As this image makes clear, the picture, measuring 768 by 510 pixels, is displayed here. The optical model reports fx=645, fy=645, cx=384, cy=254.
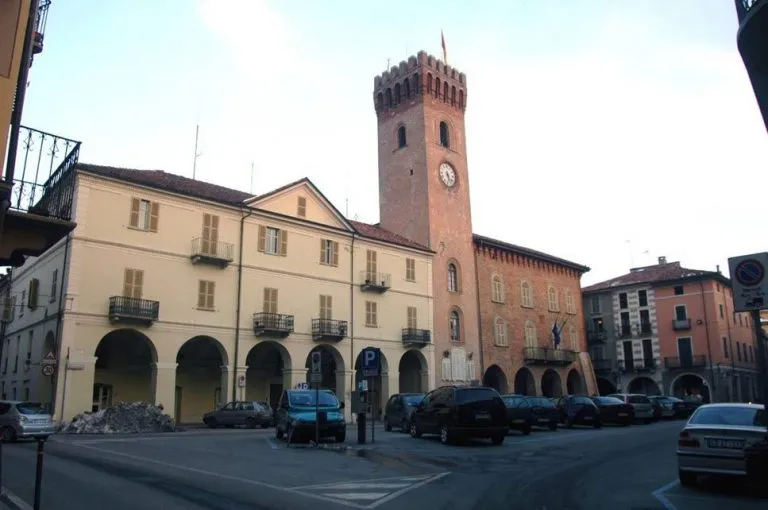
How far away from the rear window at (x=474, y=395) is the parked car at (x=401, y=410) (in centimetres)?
499

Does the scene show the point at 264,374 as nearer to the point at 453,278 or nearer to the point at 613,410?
the point at 453,278

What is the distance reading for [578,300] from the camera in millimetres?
55625

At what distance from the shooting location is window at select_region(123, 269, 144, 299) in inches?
1097

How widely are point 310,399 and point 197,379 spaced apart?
1551cm

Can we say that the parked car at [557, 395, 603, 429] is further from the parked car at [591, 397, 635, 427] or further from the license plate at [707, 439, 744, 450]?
the license plate at [707, 439, 744, 450]

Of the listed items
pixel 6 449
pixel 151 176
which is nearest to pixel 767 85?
pixel 6 449

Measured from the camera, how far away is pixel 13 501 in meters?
8.55

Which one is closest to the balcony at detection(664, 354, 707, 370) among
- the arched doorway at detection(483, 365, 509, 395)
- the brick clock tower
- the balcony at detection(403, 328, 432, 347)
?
the arched doorway at detection(483, 365, 509, 395)

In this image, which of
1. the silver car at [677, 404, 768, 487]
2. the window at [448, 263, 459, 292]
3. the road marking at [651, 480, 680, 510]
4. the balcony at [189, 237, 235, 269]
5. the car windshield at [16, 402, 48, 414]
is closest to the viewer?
the road marking at [651, 480, 680, 510]

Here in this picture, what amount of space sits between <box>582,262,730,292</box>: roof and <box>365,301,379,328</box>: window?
30956 millimetres

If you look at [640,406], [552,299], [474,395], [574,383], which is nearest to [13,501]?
[474,395]

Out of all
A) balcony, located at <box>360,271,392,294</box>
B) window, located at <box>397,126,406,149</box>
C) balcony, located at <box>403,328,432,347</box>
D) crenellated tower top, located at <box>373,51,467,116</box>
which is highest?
crenellated tower top, located at <box>373,51,467,116</box>

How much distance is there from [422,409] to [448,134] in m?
31.1

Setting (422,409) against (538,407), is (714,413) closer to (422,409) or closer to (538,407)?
(422,409)
